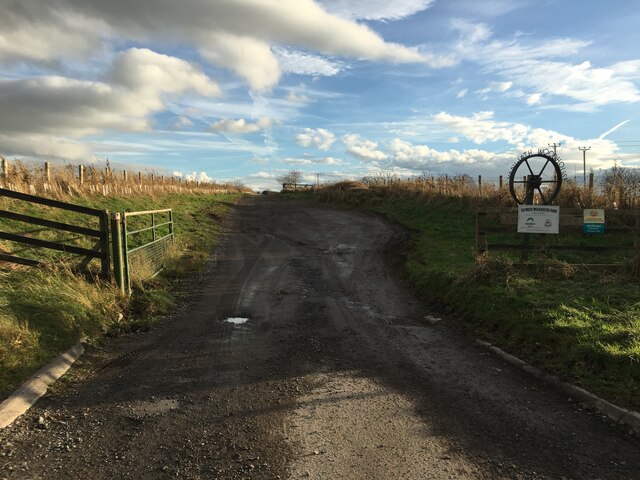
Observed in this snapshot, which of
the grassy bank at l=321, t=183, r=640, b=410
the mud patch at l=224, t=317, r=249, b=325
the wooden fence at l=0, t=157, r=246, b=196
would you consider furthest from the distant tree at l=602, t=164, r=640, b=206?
the wooden fence at l=0, t=157, r=246, b=196

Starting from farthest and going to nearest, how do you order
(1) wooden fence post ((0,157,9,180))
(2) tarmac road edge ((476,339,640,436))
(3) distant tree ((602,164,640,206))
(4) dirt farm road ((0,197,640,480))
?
1. (3) distant tree ((602,164,640,206))
2. (1) wooden fence post ((0,157,9,180))
3. (2) tarmac road edge ((476,339,640,436))
4. (4) dirt farm road ((0,197,640,480))

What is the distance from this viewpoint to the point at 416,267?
12.3 m

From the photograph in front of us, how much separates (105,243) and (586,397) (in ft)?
25.8

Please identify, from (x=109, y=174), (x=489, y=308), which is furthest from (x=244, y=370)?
(x=109, y=174)

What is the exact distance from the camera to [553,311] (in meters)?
7.06

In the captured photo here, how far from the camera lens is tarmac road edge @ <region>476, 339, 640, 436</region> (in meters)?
4.38

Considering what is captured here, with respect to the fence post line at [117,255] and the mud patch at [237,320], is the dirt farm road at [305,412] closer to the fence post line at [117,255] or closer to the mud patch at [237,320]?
the mud patch at [237,320]

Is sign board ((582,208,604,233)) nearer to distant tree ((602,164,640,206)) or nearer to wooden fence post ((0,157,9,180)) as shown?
distant tree ((602,164,640,206))

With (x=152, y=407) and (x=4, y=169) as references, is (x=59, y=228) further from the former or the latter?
(x=4, y=169)

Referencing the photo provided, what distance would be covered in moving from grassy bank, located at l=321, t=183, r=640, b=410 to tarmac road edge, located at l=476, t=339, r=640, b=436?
131 mm

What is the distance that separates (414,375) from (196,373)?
107 inches

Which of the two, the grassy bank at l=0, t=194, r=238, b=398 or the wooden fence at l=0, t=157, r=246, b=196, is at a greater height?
the wooden fence at l=0, t=157, r=246, b=196

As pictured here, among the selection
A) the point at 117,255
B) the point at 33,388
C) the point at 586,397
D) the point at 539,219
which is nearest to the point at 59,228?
the point at 117,255

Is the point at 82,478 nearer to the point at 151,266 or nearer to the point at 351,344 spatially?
the point at 351,344
